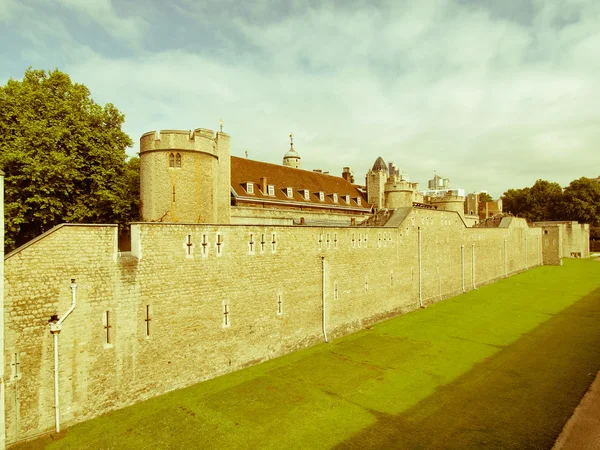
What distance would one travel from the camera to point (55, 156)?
66.0 feet

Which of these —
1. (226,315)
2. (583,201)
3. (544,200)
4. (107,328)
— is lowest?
(226,315)

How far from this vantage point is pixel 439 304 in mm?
31250

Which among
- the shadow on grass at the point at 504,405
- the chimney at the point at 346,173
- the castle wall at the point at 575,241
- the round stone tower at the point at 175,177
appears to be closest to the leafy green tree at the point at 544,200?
the castle wall at the point at 575,241

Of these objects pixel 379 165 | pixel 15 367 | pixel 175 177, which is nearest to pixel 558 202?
pixel 379 165

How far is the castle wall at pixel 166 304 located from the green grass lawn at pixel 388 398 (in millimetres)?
881

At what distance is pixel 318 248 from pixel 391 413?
9573 millimetres

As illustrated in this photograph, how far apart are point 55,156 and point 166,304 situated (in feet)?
39.9

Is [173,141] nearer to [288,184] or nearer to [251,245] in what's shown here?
[251,245]

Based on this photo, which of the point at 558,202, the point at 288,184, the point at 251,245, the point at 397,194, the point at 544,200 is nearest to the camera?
the point at 251,245

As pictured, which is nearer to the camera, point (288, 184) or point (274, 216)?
point (274, 216)

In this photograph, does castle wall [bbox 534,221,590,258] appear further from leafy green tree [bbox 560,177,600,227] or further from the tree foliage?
the tree foliage

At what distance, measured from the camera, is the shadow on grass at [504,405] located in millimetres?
11320

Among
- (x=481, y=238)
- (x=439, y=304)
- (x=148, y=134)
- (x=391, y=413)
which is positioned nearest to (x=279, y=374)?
(x=391, y=413)

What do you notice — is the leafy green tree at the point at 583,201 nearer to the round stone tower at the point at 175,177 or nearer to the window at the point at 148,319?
the round stone tower at the point at 175,177
